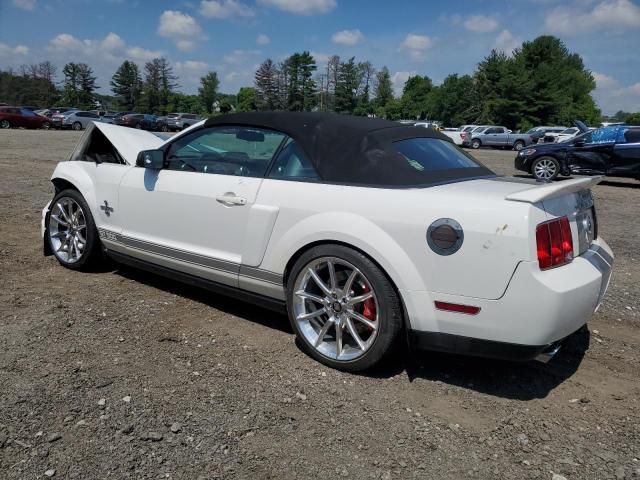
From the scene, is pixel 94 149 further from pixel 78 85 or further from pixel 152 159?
pixel 78 85

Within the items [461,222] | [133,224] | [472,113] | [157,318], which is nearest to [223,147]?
[133,224]

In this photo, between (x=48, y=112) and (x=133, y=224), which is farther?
(x=48, y=112)

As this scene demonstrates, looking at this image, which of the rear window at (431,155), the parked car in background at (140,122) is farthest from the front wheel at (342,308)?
the parked car in background at (140,122)

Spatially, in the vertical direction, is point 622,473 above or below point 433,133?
below

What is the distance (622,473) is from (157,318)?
9.84 feet

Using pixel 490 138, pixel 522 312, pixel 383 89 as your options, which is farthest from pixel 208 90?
pixel 522 312

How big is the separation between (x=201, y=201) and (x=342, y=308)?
4.24 feet

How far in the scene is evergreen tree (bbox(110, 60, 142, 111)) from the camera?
103812 mm

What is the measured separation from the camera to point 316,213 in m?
3.18

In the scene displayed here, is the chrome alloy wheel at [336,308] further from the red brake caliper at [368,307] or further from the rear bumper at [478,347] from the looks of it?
the rear bumper at [478,347]

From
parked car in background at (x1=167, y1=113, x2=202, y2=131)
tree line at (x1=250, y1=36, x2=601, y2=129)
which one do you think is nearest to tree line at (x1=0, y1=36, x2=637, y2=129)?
tree line at (x1=250, y1=36, x2=601, y2=129)

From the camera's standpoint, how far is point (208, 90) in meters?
101

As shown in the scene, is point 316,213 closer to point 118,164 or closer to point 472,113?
point 118,164

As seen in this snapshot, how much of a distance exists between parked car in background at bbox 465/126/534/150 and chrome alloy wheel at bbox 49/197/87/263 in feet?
114
